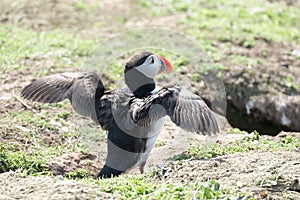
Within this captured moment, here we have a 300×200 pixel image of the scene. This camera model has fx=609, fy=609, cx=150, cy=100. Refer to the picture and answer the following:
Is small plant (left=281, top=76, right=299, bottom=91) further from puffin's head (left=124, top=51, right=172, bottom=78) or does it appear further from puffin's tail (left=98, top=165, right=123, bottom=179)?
puffin's tail (left=98, top=165, right=123, bottom=179)

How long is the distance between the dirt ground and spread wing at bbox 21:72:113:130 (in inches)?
16.6

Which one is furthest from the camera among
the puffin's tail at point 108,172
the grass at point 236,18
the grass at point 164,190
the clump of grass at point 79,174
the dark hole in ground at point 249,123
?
the grass at point 236,18

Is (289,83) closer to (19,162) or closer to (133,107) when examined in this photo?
(133,107)

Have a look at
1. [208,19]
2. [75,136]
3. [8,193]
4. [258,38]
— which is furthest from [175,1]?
[8,193]

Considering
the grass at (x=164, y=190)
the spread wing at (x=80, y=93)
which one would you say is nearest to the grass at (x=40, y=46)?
the spread wing at (x=80, y=93)

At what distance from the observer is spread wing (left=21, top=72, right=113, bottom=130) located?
5.34m

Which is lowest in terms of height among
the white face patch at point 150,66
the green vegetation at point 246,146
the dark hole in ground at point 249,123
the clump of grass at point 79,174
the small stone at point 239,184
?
the dark hole in ground at point 249,123

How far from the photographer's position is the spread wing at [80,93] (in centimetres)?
534

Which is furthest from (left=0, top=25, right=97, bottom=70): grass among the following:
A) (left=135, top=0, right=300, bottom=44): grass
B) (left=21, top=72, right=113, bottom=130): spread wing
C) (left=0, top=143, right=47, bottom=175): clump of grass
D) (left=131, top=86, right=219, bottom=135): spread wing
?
(left=131, top=86, right=219, bottom=135): spread wing

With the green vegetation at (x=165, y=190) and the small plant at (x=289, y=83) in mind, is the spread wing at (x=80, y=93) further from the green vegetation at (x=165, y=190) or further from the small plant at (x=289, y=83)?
the small plant at (x=289, y=83)

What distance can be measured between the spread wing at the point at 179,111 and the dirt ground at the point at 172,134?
0.99 ft

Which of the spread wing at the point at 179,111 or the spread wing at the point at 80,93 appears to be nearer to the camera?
the spread wing at the point at 179,111

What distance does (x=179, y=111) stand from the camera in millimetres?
4723

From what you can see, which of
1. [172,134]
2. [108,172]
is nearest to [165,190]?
[108,172]
